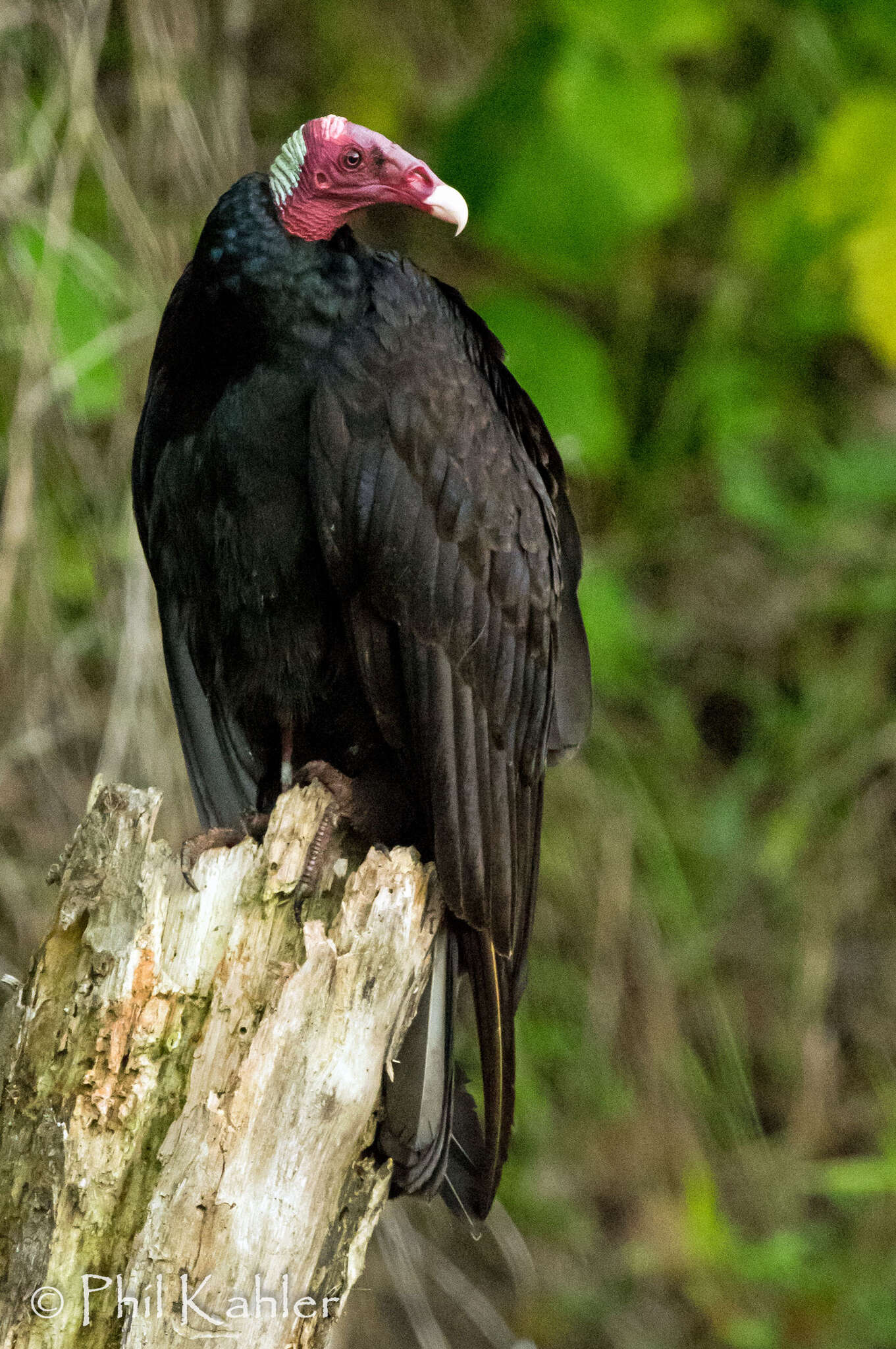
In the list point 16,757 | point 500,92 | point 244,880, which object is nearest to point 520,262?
A: point 500,92

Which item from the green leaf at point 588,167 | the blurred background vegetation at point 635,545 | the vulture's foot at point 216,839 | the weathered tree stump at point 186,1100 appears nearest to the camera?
the weathered tree stump at point 186,1100

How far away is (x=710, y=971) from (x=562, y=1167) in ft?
2.35

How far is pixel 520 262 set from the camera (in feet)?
12.4

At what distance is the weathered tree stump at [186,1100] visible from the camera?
1.55 meters

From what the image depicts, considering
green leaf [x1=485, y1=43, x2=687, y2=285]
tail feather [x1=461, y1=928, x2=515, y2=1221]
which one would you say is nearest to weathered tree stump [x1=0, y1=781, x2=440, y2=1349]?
tail feather [x1=461, y1=928, x2=515, y2=1221]

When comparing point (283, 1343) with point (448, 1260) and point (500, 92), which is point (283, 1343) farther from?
point (500, 92)

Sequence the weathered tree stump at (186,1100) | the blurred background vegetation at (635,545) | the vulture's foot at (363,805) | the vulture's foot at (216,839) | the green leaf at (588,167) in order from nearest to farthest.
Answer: the weathered tree stump at (186,1100) < the vulture's foot at (216,839) < the vulture's foot at (363,805) < the blurred background vegetation at (635,545) < the green leaf at (588,167)

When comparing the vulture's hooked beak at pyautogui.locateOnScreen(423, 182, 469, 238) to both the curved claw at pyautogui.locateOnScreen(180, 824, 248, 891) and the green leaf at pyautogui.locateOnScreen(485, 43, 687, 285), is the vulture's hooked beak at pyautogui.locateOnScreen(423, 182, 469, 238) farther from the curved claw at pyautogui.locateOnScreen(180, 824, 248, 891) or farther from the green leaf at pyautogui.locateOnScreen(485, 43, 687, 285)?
the green leaf at pyautogui.locateOnScreen(485, 43, 687, 285)

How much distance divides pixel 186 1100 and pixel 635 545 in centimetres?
288

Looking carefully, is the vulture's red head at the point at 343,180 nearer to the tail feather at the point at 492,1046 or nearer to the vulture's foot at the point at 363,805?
the vulture's foot at the point at 363,805

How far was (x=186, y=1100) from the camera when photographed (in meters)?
1.62

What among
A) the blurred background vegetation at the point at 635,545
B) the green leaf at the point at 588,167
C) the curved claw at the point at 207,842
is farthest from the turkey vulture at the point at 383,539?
the green leaf at the point at 588,167

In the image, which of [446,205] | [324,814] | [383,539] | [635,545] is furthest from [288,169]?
[635,545]

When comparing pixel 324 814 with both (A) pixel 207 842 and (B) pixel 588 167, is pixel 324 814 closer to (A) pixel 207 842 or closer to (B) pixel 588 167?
(A) pixel 207 842
